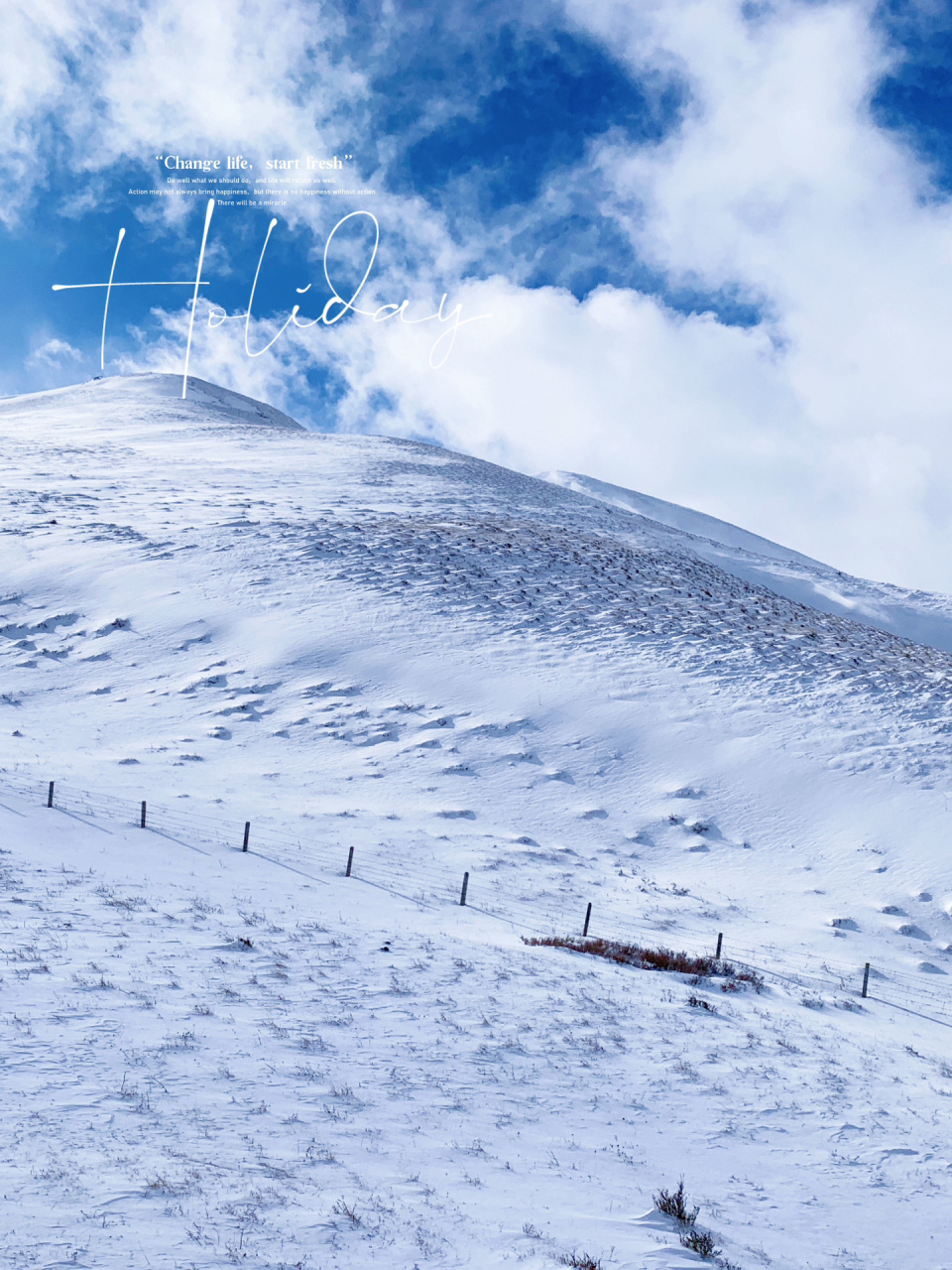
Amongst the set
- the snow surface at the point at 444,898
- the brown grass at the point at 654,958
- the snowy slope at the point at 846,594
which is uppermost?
the snowy slope at the point at 846,594

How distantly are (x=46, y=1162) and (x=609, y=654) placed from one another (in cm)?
2233

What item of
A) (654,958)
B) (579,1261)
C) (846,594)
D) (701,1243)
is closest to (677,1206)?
(701,1243)

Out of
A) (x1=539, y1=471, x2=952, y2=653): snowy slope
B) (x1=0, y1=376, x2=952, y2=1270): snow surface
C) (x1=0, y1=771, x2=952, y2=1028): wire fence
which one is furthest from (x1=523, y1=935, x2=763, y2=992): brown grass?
(x1=539, y1=471, x2=952, y2=653): snowy slope

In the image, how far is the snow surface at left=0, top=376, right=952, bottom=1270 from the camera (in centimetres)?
674

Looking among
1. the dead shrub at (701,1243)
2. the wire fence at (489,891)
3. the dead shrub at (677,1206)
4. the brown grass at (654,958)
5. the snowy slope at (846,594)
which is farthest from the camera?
the snowy slope at (846,594)

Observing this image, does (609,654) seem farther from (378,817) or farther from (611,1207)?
(611,1207)

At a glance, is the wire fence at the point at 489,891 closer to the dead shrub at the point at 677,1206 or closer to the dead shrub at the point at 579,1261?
the dead shrub at the point at 677,1206

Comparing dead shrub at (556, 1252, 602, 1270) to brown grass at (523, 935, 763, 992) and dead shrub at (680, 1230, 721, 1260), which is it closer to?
dead shrub at (680, 1230, 721, 1260)

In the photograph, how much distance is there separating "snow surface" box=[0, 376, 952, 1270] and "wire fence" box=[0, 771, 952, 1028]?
0.37 feet

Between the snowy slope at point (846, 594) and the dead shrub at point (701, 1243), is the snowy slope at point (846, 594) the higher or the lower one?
the higher one

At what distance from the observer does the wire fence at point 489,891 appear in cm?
1405

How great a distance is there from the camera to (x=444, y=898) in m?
15.6

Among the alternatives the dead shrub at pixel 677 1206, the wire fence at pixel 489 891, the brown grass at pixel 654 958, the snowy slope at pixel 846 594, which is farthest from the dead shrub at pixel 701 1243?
the snowy slope at pixel 846 594

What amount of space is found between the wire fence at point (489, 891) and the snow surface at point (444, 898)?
114mm
